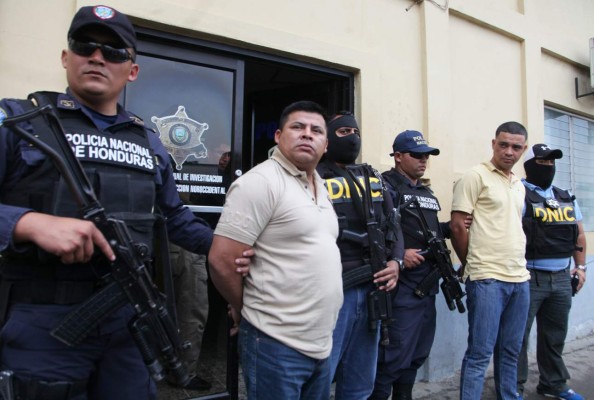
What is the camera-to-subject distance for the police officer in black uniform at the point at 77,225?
124 cm

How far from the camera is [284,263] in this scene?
163 cm

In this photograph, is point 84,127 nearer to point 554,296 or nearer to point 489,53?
point 554,296

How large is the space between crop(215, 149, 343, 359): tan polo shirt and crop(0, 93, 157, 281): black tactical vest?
12.9 inches

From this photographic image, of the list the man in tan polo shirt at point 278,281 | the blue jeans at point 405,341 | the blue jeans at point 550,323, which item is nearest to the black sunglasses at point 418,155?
the blue jeans at point 405,341

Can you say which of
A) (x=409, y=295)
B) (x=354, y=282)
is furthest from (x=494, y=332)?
(x=354, y=282)

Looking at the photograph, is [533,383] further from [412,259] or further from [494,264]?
[412,259]

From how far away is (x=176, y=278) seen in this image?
9.98ft

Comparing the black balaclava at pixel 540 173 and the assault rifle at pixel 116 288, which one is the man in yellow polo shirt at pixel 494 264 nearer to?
the black balaclava at pixel 540 173

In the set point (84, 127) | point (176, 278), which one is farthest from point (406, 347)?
→ point (84, 127)

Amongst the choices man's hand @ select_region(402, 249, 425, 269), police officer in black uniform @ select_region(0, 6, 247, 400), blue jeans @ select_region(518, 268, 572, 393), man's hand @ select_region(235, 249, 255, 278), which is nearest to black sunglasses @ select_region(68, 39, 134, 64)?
police officer in black uniform @ select_region(0, 6, 247, 400)

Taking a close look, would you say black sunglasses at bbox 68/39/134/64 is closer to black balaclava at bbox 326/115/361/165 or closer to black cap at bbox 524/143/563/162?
black balaclava at bbox 326/115/361/165

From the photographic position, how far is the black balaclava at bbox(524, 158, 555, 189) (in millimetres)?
3441

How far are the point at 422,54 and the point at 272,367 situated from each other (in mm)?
3317

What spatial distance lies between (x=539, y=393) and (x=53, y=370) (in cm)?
372
